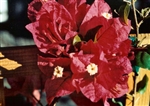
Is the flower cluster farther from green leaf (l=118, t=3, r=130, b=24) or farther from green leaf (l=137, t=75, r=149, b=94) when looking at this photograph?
green leaf (l=137, t=75, r=149, b=94)

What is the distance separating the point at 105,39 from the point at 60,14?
0.31 feet

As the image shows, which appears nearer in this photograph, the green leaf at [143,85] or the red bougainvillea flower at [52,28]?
the red bougainvillea flower at [52,28]

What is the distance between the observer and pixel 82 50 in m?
0.58

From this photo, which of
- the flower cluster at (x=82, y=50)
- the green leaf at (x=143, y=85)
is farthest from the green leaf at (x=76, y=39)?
the green leaf at (x=143, y=85)

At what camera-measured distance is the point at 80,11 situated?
2.02ft

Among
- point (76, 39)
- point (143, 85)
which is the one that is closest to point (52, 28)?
point (76, 39)

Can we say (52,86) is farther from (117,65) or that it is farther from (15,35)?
(15,35)

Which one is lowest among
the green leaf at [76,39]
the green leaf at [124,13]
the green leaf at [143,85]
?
the green leaf at [143,85]

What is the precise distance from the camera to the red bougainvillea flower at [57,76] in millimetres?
582

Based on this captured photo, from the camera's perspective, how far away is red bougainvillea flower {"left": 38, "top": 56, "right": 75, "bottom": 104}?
582 millimetres

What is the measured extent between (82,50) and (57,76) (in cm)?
7

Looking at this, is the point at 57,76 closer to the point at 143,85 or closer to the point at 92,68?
the point at 92,68

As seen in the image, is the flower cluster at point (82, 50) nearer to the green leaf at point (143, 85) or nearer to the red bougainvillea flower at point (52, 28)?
the red bougainvillea flower at point (52, 28)

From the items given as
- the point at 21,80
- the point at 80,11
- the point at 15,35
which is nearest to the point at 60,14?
the point at 80,11
